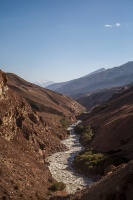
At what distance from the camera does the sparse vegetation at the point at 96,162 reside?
127ft

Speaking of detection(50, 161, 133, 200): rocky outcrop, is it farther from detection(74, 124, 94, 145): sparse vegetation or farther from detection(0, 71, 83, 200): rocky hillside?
detection(74, 124, 94, 145): sparse vegetation

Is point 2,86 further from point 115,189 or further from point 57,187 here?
point 115,189

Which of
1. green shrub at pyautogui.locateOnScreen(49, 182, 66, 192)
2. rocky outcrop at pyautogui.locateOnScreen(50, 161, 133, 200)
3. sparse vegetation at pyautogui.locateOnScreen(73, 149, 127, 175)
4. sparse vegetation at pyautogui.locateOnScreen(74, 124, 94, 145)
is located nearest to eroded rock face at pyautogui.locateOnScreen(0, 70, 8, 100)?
sparse vegetation at pyautogui.locateOnScreen(73, 149, 127, 175)

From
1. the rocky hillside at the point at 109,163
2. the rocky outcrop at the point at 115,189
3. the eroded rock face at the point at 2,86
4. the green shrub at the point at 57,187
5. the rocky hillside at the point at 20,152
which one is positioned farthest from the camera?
the eroded rock face at the point at 2,86

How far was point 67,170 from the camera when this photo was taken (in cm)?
4100

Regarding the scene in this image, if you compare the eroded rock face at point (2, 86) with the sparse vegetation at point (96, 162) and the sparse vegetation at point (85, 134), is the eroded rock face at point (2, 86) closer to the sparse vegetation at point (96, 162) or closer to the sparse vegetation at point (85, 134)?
the sparse vegetation at point (96, 162)

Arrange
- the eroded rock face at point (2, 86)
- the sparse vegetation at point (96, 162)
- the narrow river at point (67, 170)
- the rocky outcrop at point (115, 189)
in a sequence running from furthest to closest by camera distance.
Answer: the eroded rock face at point (2, 86), the sparse vegetation at point (96, 162), the narrow river at point (67, 170), the rocky outcrop at point (115, 189)

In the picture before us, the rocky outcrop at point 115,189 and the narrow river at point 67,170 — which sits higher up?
the rocky outcrop at point 115,189

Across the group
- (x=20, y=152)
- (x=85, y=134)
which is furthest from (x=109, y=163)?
(x=85, y=134)

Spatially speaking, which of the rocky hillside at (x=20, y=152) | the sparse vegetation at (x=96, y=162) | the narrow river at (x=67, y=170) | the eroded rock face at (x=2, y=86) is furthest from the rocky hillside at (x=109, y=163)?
the eroded rock face at (x=2, y=86)

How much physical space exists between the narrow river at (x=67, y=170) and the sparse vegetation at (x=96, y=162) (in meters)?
1.44

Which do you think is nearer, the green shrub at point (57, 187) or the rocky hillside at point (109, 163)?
the rocky hillside at point (109, 163)

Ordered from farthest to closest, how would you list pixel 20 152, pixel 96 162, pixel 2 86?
pixel 2 86
pixel 96 162
pixel 20 152

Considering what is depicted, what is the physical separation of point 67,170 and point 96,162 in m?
4.17
